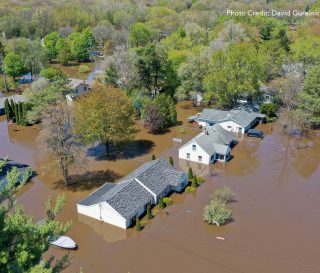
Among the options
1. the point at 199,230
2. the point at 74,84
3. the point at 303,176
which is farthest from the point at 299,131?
the point at 74,84

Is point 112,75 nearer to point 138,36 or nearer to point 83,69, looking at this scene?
point 83,69

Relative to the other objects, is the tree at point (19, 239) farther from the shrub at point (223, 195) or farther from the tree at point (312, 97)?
the tree at point (312, 97)

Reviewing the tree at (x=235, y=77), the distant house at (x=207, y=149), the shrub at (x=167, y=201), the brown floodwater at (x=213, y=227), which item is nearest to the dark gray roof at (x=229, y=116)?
the tree at (x=235, y=77)

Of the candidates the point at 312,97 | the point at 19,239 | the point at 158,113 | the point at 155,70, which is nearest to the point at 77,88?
the point at 155,70

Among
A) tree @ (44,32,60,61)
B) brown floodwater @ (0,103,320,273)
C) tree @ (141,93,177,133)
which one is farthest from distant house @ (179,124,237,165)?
tree @ (44,32,60,61)

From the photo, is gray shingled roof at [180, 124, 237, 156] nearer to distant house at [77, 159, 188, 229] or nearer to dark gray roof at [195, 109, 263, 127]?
dark gray roof at [195, 109, 263, 127]
